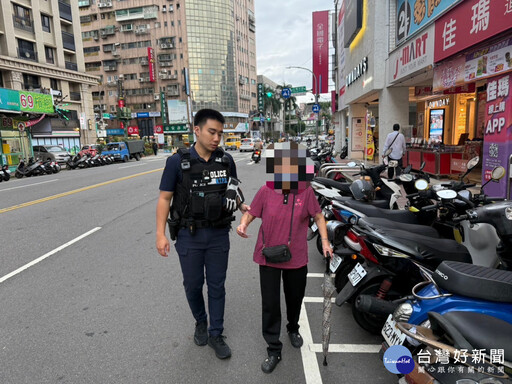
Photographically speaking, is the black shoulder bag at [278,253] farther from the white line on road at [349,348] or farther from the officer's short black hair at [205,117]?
the officer's short black hair at [205,117]

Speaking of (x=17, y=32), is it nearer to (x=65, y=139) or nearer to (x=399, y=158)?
(x=65, y=139)

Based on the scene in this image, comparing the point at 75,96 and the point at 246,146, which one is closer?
the point at 75,96

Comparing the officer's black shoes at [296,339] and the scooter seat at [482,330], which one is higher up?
the scooter seat at [482,330]

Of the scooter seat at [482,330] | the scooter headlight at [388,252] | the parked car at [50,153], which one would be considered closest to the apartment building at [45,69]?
the parked car at [50,153]

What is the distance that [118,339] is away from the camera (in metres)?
3.15

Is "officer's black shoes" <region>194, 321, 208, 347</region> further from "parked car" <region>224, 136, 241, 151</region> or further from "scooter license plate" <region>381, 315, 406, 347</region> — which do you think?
"parked car" <region>224, 136, 241, 151</region>

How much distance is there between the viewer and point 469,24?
7703 millimetres

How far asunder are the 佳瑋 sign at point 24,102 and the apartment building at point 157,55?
148 feet

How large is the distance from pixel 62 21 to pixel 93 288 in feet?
150

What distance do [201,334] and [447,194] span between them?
2.77 metres

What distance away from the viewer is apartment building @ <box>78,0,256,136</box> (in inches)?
2822

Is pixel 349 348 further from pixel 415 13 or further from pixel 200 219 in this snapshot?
pixel 415 13

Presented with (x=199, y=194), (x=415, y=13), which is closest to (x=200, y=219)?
(x=199, y=194)

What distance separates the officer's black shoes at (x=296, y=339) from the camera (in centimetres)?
302
